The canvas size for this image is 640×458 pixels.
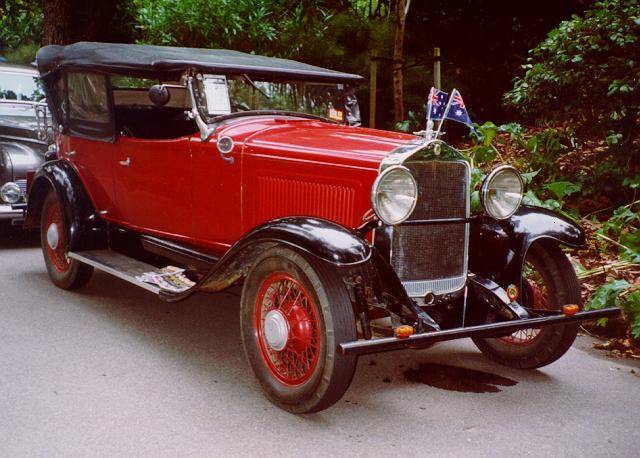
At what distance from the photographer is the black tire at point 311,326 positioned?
3.09 meters

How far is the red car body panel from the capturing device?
367cm

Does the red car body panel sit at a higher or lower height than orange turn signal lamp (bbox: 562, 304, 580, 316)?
higher

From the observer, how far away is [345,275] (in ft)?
10.7

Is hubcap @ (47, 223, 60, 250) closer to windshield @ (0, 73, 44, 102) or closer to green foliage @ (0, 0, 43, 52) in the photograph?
windshield @ (0, 73, 44, 102)

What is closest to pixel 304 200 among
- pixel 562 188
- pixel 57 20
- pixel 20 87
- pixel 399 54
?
pixel 562 188

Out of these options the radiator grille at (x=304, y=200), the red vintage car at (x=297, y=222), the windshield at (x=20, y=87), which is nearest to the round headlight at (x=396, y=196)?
the red vintage car at (x=297, y=222)

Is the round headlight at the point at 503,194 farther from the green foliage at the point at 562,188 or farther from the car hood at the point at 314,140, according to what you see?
the green foliage at the point at 562,188

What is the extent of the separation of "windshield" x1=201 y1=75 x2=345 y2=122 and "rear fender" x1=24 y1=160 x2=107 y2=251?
1.49 m

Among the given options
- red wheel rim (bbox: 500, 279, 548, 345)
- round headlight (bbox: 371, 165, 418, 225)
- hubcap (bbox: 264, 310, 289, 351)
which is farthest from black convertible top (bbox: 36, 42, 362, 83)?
red wheel rim (bbox: 500, 279, 548, 345)

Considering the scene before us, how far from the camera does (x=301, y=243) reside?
10.4 feet

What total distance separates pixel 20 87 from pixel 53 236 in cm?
389

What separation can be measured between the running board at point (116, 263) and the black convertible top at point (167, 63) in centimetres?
131

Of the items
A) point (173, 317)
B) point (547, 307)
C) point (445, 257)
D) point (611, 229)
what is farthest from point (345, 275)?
point (611, 229)

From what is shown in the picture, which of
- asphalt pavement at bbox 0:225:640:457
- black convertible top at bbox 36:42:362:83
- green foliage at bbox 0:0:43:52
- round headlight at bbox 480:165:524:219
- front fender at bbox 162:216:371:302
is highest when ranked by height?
green foliage at bbox 0:0:43:52
